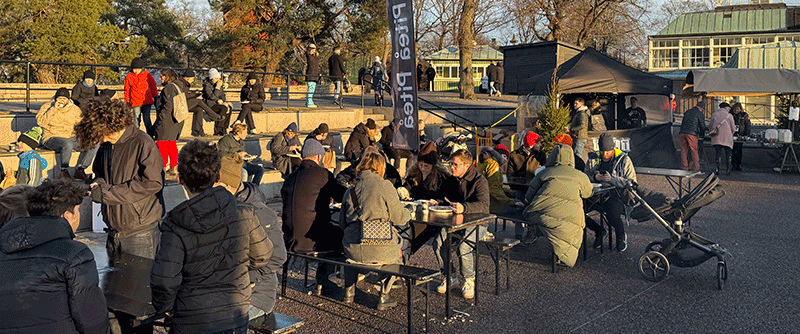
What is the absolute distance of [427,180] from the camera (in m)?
7.40

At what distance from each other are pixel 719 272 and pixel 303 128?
11785mm

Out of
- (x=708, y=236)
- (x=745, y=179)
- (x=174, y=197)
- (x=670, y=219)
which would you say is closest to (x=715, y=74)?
(x=745, y=179)

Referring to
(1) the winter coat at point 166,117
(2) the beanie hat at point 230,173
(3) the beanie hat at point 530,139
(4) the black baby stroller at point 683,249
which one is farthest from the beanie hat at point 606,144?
(1) the winter coat at point 166,117

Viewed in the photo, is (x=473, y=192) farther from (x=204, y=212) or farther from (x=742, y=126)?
(x=742, y=126)

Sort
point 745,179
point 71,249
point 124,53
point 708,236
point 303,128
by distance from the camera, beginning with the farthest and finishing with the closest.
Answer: point 124,53 → point 303,128 → point 745,179 → point 708,236 → point 71,249

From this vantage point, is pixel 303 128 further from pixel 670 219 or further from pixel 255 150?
pixel 670 219

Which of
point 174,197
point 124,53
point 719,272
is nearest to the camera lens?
point 719,272

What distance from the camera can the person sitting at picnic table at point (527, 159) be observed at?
946cm

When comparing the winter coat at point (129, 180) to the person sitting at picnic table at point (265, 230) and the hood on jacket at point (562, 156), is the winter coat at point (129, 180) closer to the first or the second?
the person sitting at picnic table at point (265, 230)

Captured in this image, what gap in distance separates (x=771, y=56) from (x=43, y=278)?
116 feet

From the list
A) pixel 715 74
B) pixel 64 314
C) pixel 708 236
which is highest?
pixel 715 74

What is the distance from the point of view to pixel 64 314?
307cm

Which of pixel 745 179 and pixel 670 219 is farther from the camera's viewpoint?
pixel 745 179

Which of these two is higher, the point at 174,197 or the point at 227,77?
the point at 227,77
